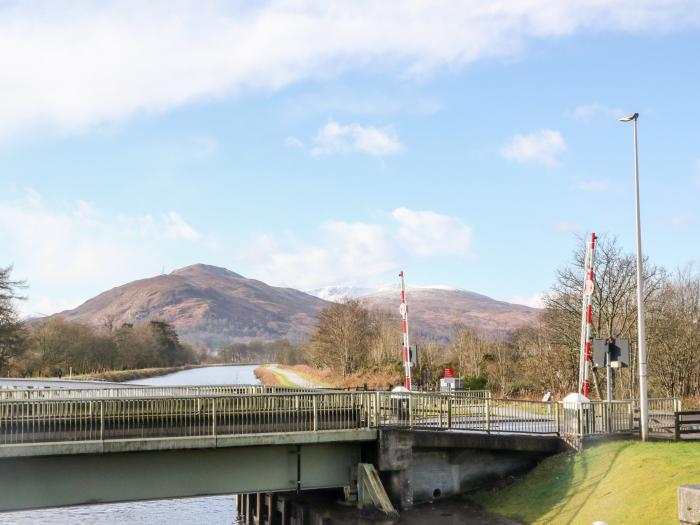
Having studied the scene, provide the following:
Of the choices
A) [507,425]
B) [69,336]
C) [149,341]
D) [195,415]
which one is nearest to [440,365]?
[507,425]

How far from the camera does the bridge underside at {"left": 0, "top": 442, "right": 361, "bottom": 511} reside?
19.2 meters

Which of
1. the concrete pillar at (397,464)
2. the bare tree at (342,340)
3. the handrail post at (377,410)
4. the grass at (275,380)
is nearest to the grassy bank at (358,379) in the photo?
the bare tree at (342,340)

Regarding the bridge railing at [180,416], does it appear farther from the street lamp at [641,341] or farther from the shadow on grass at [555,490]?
the street lamp at [641,341]

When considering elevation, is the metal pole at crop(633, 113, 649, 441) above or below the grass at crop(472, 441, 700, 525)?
above

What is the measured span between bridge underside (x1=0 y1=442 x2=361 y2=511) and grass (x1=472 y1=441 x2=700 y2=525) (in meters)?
5.00

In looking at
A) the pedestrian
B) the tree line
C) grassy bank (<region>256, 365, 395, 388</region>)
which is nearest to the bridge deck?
the pedestrian

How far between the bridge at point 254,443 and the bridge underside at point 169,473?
0.03 metres

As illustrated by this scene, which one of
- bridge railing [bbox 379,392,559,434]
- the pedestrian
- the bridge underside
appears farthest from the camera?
the pedestrian

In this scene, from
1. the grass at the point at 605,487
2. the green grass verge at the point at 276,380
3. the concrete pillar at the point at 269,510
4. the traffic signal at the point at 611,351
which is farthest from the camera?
the green grass verge at the point at 276,380

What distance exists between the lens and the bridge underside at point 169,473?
1916cm

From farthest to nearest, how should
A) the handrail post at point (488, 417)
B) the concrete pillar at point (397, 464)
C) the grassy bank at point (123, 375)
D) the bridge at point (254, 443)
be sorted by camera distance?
1. the grassy bank at point (123, 375)
2. the handrail post at point (488, 417)
3. the concrete pillar at point (397, 464)
4. the bridge at point (254, 443)

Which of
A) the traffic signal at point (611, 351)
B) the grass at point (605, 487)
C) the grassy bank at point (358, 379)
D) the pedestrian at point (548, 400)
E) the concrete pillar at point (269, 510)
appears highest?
the traffic signal at point (611, 351)

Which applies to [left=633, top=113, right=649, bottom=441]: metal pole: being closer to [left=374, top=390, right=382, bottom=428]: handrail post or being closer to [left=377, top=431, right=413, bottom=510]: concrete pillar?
[left=377, top=431, right=413, bottom=510]: concrete pillar

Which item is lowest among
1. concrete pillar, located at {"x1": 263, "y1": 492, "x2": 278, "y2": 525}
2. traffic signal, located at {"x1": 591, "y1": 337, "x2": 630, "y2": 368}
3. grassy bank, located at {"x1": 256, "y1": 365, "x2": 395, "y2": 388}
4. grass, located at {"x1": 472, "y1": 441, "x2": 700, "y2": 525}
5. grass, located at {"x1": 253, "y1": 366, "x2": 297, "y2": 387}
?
grass, located at {"x1": 253, "y1": 366, "x2": 297, "y2": 387}
